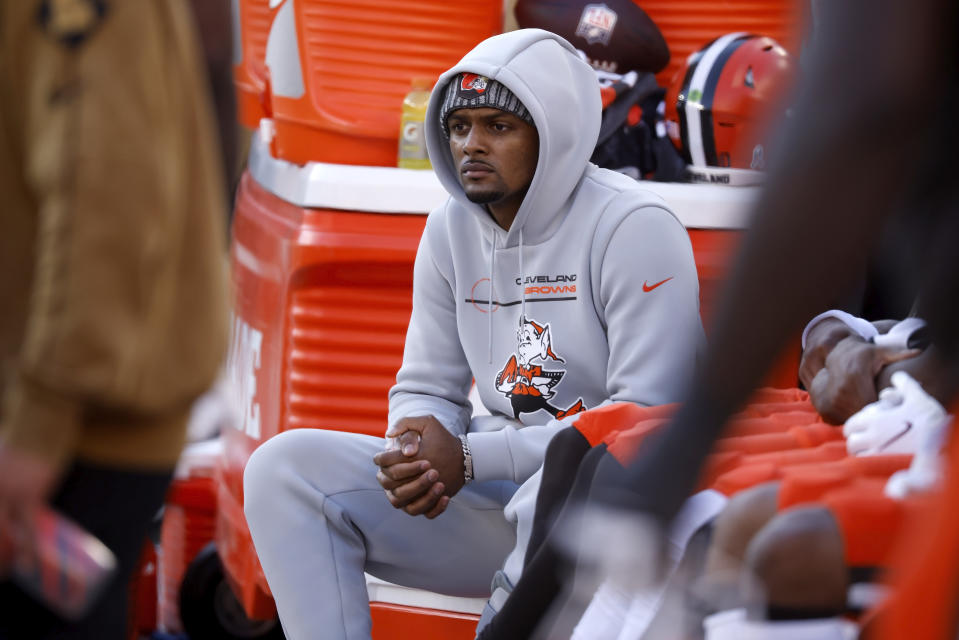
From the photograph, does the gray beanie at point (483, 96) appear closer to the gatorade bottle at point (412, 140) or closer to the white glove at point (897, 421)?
the gatorade bottle at point (412, 140)

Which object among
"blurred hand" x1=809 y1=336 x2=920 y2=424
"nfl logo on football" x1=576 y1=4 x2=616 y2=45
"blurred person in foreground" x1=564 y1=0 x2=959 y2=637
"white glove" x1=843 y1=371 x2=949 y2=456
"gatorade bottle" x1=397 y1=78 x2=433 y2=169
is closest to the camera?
"blurred person in foreground" x1=564 y1=0 x2=959 y2=637

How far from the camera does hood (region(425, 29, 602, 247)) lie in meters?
2.22

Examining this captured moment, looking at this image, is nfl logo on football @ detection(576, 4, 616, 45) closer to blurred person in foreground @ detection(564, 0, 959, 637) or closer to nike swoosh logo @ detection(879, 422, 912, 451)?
nike swoosh logo @ detection(879, 422, 912, 451)

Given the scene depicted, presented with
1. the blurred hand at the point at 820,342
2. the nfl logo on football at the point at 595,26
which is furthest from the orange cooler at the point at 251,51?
the blurred hand at the point at 820,342

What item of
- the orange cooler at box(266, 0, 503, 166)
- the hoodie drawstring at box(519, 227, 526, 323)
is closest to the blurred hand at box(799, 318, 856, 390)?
the hoodie drawstring at box(519, 227, 526, 323)

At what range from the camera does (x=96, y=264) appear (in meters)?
1.10

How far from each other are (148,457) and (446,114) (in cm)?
132

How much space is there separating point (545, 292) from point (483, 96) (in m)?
→ 0.41

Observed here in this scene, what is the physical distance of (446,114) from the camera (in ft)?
7.80

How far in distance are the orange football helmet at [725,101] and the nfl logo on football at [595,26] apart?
0.27 m

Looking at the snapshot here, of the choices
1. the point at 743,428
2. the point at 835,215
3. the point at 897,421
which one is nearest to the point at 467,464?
the point at 743,428

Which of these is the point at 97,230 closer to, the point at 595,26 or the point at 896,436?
the point at 896,436

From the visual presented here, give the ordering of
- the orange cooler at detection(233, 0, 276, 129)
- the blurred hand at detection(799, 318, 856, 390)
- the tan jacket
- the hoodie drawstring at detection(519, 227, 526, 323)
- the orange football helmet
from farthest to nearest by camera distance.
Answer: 1. the orange cooler at detection(233, 0, 276, 129)
2. the orange football helmet
3. the hoodie drawstring at detection(519, 227, 526, 323)
4. the blurred hand at detection(799, 318, 856, 390)
5. the tan jacket

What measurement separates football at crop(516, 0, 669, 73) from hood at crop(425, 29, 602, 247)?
34.3 inches
